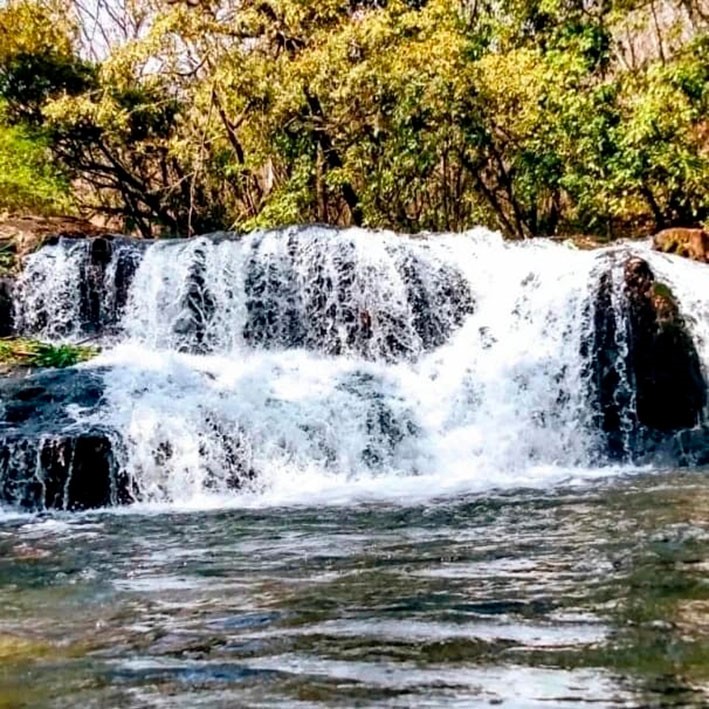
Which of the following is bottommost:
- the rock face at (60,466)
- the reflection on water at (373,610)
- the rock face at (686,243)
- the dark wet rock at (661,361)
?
the reflection on water at (373,610)

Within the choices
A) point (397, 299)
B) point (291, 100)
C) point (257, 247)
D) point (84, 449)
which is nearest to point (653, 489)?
point (84, 449)

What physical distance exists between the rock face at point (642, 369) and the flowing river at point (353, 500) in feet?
0.31

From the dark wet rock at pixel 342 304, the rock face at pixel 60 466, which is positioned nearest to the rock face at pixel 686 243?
the dark wet rock at pixel 342 304

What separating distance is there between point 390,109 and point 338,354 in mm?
5232

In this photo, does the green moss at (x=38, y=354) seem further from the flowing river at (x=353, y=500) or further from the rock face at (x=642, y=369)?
the rock face at (x=642, y=369)

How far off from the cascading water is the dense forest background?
3.38 metres

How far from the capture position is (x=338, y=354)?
12586 mm

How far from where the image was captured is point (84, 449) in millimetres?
8641

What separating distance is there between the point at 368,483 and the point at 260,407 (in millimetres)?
1368

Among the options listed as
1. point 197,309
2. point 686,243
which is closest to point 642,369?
point 686,243

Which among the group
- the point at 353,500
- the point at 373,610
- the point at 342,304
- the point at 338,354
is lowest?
the point at 373,610

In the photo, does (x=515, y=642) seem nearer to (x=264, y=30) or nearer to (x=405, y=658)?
(x=405, y=658)

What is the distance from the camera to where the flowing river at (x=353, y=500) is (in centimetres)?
316

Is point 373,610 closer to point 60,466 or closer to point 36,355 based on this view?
point 60,466
